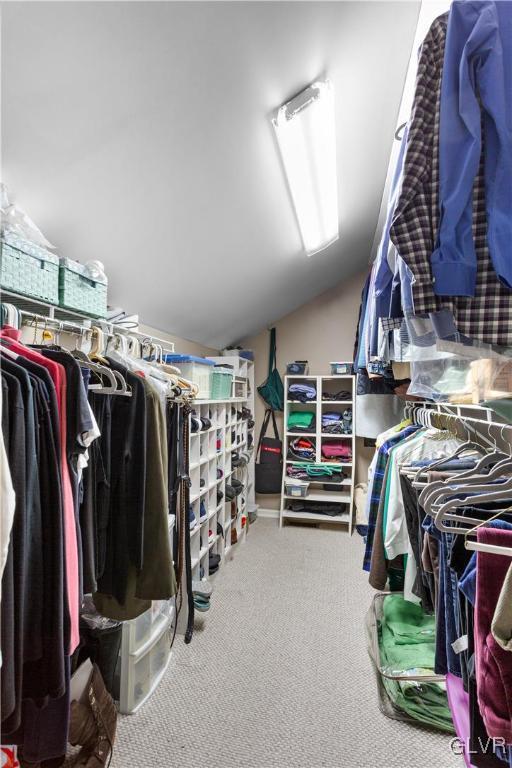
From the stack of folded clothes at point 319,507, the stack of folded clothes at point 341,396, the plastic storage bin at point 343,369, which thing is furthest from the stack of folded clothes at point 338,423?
the stack of folded clothes at point 319,507

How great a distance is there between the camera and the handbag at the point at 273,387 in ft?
13.3

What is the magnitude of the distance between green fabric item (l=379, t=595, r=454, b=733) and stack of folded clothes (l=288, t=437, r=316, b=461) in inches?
73.7

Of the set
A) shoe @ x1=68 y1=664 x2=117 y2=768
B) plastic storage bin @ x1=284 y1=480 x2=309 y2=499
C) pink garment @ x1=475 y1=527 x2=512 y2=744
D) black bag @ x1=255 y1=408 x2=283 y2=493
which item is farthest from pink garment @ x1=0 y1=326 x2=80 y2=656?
black bag @ x1=255 y1=408 x2=283 y2=493

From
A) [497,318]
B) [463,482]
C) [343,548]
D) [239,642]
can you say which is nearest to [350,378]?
[343,548]

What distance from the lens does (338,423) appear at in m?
3.71

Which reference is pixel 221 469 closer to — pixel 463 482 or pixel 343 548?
pixel 343 548

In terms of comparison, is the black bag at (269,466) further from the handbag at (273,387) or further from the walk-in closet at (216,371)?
the walk-in closet at (216,371)

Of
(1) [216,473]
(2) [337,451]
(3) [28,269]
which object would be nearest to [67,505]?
(3) [28,269]

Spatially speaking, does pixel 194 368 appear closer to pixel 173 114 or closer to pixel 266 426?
pixel 173 114

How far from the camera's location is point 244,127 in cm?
136

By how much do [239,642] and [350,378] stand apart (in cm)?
261

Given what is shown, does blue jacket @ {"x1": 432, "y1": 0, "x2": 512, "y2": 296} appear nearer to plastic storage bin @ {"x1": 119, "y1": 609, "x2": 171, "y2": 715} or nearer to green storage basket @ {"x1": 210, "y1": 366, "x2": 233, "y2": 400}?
plastic storage bin @ {"x1": 119, "y1": 609, "x2": 171, "y2": 715}

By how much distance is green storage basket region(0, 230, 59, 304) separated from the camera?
1094 mm

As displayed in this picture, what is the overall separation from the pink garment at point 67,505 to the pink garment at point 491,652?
813mm
